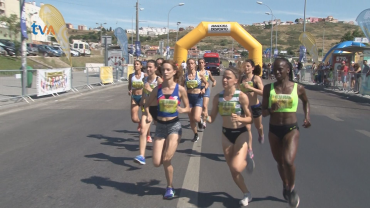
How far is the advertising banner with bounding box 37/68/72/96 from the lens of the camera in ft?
49.8

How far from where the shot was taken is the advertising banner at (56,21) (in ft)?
56.6

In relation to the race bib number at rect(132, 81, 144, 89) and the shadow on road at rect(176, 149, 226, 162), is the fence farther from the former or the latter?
the shadow on road at rect(176, 149, 226, 162)

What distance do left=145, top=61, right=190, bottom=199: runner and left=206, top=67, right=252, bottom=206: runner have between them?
464 millimetres

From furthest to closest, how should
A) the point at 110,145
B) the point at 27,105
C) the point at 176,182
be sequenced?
the point at 27,105 < the point at 110,145 < the point at 176,182

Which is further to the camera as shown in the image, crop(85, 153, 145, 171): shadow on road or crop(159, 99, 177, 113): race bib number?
crop(85, 153, 145, 171): shadow on road

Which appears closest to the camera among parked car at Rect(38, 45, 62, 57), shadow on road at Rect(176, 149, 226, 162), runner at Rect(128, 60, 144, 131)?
shadow on road at Rect(176, 149, 226, 162)

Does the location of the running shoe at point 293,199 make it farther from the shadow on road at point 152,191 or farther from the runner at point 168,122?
the runner at point 168,122

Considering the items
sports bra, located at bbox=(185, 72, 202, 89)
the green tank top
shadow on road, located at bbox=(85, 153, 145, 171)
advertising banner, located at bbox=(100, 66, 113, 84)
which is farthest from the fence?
the green tank top

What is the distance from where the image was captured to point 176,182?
5.24 meters

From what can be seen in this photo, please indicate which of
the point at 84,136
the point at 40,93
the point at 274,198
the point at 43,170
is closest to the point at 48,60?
the point at 40,93

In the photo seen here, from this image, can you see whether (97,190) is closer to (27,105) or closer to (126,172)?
(126,172)

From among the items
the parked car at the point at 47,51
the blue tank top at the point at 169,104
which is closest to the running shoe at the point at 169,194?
the blue tank top at the point at 169,104

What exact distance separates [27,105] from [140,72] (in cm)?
812

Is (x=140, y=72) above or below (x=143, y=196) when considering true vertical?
above
